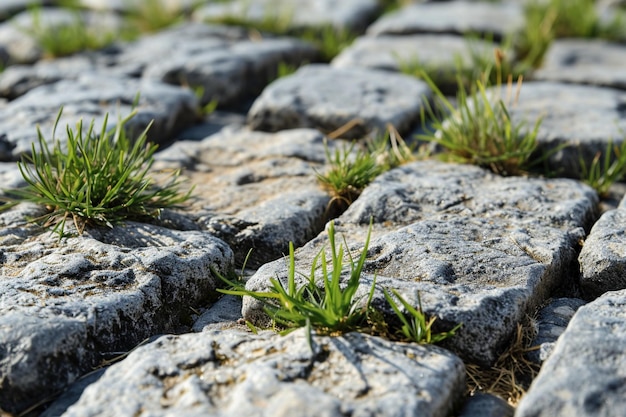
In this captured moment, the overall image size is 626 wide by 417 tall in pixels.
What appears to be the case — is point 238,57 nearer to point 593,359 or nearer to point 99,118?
point 99,118

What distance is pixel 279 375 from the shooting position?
159cm

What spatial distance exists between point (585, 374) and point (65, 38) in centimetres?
380

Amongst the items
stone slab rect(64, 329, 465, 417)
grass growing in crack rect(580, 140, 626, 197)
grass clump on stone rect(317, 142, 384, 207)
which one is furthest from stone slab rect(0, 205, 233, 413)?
grass growing in crack rect(580, 140, 626, 197)

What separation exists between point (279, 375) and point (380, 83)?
89.7 inches

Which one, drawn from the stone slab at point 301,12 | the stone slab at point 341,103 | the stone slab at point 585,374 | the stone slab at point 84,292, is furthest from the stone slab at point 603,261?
the stone slab at point 301,12

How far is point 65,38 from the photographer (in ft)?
14.4

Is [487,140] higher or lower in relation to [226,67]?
lower

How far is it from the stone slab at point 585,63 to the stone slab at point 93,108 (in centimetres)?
192

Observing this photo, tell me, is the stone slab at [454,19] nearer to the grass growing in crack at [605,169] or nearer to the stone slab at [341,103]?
the stone slab at [341,103]

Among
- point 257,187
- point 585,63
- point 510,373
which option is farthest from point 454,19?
point 510,373

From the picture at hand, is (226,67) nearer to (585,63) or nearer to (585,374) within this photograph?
(585,63)

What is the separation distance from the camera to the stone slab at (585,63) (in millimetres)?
3719

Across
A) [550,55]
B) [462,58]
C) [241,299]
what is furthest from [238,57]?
[241,299]

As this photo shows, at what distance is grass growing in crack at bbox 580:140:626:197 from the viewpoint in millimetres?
2734
